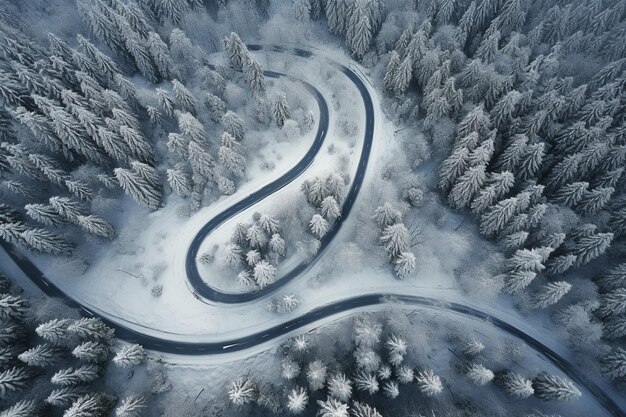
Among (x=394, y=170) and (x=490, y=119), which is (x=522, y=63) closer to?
(x=490, y=119)

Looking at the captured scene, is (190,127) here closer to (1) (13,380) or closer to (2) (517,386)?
(1) (13,380)

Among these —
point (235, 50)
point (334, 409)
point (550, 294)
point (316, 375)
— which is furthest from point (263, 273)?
point (235, 50)

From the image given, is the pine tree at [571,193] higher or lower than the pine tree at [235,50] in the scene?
higher

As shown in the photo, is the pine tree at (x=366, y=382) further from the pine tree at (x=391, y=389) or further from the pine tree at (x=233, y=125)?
the pine tree at (x=233, y=125)

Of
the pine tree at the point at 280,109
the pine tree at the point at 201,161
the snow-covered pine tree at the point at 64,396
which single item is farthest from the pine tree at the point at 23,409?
the pine tree at the point at 280,109

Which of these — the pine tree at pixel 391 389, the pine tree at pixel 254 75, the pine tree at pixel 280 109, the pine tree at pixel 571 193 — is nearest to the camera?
the pine tree at pixel 391 389
